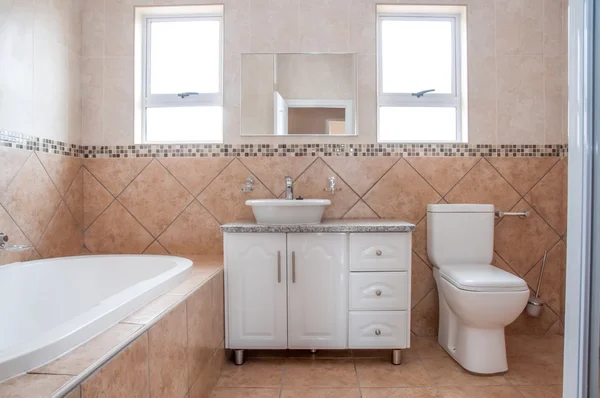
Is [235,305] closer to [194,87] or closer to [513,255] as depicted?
[194,87]

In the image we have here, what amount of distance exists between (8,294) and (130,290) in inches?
27.9

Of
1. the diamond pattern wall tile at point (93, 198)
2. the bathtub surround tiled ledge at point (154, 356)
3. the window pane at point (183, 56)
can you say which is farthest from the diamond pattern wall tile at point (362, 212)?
the diamond pattern wall tile at point (93, 198)

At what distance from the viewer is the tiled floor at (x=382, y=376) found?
1816 mm

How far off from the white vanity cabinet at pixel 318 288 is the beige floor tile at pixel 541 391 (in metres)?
0.57

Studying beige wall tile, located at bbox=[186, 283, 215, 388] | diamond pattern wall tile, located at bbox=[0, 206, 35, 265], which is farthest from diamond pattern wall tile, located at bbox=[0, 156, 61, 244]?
beige wall tile, located at bbox=[186, 283, 215, 388]

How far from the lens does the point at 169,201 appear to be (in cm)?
254

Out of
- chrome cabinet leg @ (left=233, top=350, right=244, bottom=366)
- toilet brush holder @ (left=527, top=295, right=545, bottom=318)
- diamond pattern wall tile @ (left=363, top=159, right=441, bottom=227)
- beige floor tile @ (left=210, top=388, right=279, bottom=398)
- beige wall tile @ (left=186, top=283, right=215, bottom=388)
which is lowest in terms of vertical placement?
beige floor tile @ (left=210, top=388, right=279, bottom=398)

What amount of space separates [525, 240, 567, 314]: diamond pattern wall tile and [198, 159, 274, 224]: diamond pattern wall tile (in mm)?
1841

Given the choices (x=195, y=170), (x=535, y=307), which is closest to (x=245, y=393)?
(x=195, y=170)

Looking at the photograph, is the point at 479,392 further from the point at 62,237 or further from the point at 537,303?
the point at 62,237

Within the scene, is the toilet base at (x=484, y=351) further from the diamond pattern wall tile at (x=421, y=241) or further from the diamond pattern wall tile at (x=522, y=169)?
the diamond pattern wall tile at (x=522, y=169)


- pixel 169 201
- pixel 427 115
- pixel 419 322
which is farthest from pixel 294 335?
pixel 427 115

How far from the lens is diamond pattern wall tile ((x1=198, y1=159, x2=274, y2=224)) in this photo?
2516mm

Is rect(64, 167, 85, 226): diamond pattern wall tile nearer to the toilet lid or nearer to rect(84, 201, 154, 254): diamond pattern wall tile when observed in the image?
rect(84, 201, 154, 254): diamond pattern wall tile
